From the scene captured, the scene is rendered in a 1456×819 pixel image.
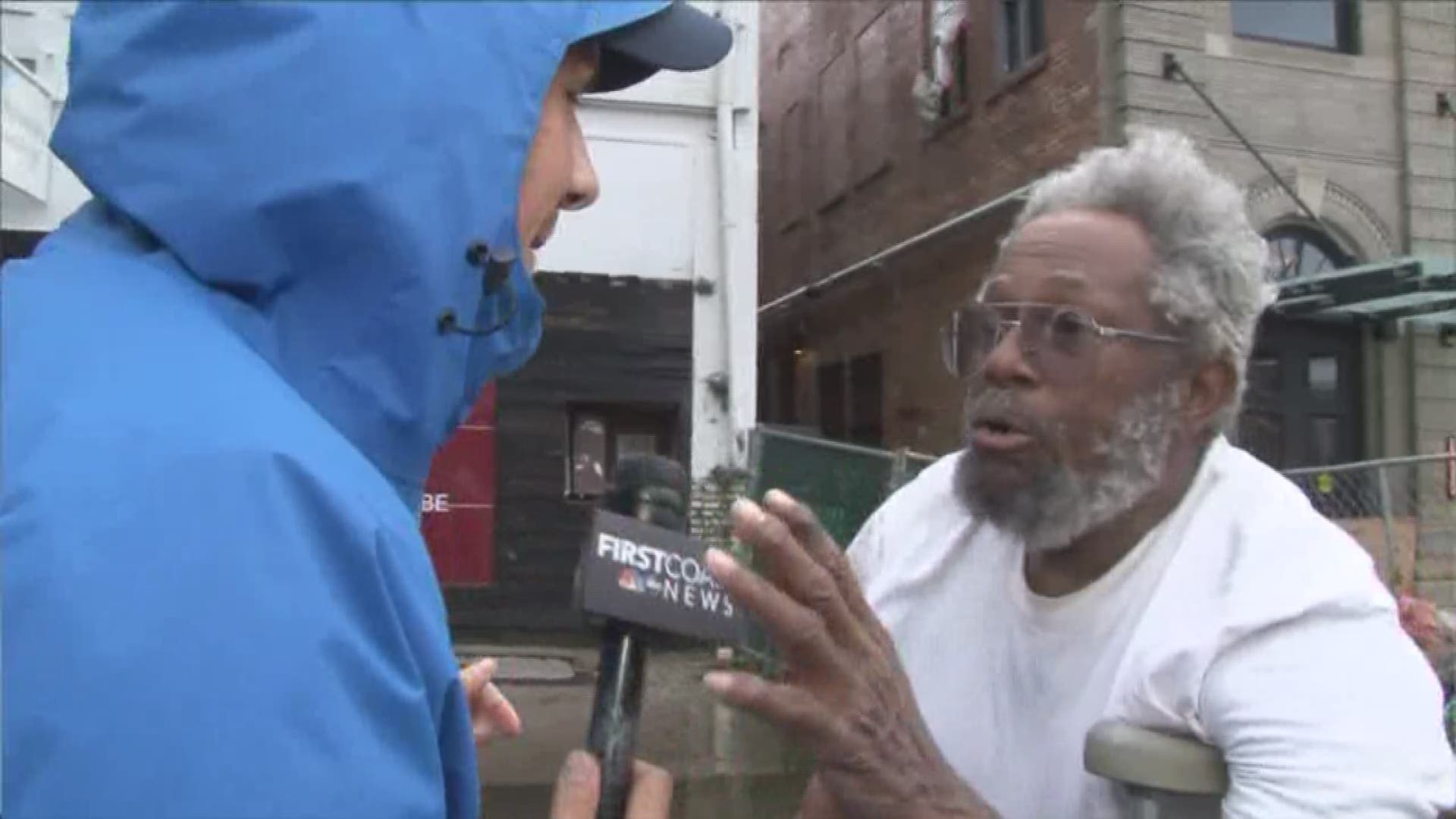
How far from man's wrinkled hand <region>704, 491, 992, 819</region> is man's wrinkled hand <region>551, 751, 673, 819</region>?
3.8 inches

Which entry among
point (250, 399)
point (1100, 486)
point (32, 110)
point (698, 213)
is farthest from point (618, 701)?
point (698, 213)

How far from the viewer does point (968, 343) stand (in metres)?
1.87

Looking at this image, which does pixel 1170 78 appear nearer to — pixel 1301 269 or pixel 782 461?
pixel 1301 269

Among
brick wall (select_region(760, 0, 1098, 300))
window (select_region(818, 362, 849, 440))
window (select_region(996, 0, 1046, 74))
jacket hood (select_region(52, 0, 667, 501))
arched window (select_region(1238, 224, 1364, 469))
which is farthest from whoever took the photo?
window (select_region(818, 362, 849, 440))

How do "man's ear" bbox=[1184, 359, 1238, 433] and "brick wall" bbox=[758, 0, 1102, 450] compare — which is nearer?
"man's ear" bbox=[1184, 359, 1238, 433]

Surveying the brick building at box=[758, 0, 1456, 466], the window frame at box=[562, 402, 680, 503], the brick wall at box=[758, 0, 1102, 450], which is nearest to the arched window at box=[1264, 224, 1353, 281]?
the brick building at box=[758, 0, 1456, 466]

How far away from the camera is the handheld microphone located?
100 centimetres

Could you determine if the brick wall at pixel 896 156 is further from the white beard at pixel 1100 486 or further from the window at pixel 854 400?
the white beard at pixel 1100 486

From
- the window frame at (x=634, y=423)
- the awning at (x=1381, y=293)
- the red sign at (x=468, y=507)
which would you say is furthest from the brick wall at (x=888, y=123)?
the red sign at (x=468, y=507)

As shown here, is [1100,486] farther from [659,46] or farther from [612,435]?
[612,435]

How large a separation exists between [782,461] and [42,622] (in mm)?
5340

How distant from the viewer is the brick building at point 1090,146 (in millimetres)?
3025

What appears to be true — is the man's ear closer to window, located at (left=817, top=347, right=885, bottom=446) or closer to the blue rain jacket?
the blue rain jacket

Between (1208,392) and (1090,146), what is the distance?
1479 mm
